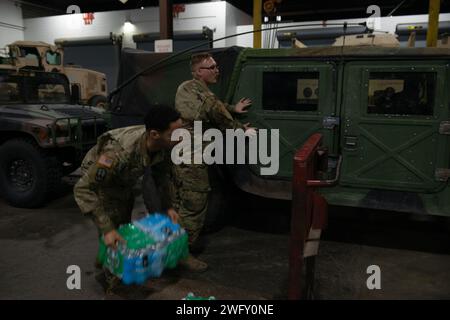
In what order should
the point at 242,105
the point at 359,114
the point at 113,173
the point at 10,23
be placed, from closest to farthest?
1. the point at 113,173
2. the point at 359,114
3. the point at 242,105
4. the point at 10,23

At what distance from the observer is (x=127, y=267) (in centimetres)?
238

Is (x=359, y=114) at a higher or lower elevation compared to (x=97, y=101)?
lower

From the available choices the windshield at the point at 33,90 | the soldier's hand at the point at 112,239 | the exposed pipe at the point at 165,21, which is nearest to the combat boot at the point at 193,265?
the soldier's hand at the point at 112,239

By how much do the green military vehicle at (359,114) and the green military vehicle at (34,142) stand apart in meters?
2.05

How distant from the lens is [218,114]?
10.5 feet

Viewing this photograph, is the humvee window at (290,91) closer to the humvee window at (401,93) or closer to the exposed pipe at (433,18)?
the humvee window at (401,93)

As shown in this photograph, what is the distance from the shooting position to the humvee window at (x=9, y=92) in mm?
5238

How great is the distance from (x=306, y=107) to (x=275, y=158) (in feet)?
1.63

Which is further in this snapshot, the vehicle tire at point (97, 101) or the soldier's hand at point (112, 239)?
the vehicle tire at point (97, 101)

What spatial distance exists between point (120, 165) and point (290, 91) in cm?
167

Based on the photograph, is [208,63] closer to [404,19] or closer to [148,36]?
[404,19]

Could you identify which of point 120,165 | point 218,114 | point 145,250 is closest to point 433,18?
point 218,114

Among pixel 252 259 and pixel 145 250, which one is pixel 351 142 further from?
pixel 145 250
